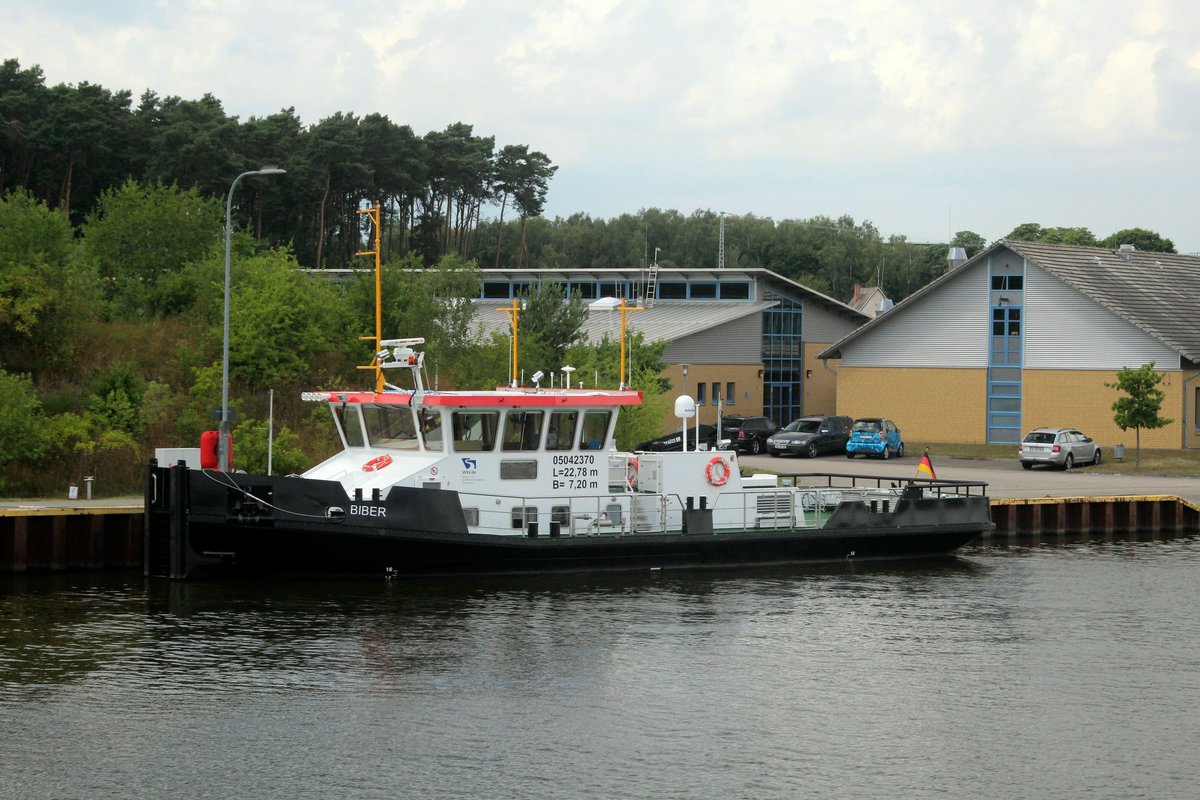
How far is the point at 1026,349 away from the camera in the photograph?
53.4 meters

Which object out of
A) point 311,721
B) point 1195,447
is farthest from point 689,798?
point 1195,447

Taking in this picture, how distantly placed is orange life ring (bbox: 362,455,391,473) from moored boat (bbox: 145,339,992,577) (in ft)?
0.08

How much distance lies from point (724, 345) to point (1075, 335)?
13.4 m

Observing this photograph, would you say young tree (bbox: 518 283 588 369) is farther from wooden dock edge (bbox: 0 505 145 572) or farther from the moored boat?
wooden dock edge (bbox: 0 505 145 572)

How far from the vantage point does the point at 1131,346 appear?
51.2m

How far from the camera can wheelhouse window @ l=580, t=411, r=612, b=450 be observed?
26.4 meters

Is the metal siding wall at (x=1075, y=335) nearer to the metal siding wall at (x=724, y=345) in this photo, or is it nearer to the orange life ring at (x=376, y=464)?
the metal siding wall at (x=724, y=345)

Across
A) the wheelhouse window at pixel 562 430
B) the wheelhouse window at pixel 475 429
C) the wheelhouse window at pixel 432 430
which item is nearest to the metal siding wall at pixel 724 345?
the wheelhouse window at pixel 562 430

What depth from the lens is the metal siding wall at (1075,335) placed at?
2007 inches

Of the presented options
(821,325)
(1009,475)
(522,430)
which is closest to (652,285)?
(821,325)

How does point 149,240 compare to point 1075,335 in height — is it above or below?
above

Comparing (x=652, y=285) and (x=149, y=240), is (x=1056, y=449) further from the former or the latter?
(x=149, y=240)

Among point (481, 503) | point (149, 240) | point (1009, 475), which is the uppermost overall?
point (149, 240)

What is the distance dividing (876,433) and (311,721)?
116 ft
